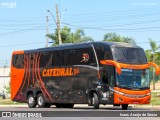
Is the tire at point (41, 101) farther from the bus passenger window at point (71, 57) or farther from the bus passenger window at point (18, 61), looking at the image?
the bus passenger window at point (71, 57)

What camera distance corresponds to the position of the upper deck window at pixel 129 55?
26.3 meters

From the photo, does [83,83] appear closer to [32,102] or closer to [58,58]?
[58,58]

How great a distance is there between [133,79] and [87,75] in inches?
106

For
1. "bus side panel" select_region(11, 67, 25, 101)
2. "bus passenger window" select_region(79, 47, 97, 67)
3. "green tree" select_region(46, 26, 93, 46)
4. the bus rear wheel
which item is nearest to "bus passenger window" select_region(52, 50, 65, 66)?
"bus passenger window" select_region(79, 47, 97, 67)

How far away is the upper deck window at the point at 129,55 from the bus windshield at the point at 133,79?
23.2 inches

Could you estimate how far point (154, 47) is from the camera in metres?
59.6

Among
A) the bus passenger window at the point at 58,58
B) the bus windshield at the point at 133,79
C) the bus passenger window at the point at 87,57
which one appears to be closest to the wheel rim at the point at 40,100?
the bus passenger window at the point at 58,58

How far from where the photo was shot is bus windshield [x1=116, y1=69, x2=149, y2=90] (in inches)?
1032

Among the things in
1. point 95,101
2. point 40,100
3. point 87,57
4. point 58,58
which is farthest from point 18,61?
point 95,101

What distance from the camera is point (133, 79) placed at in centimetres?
2656

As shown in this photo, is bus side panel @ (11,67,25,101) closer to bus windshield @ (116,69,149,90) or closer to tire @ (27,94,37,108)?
tire @ (27,94,37,108)

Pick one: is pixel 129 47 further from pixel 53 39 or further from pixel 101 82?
pixel 53 39

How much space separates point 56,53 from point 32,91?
3407mm

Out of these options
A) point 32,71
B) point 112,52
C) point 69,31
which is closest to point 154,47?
point 69,31
